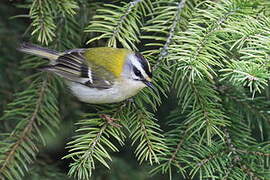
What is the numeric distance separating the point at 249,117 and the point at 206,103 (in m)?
0.35

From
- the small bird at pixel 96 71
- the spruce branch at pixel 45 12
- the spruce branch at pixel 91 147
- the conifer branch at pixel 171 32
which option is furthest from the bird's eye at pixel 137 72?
the spruce branch at pixel 45 12

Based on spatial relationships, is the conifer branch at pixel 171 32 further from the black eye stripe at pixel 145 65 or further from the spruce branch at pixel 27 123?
the spruce branch at pixel 27 123

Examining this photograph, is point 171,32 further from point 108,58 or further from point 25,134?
point 25,134

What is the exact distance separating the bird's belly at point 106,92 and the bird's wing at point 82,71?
0.04 m

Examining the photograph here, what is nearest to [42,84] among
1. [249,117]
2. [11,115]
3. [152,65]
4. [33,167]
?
[11,115]

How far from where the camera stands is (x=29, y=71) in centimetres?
235

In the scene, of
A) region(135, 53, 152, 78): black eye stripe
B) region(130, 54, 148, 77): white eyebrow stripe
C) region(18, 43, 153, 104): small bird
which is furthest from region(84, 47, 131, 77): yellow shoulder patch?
region(135, 53, 152, 78): black eye stripe

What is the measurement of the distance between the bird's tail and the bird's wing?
1.5 inches

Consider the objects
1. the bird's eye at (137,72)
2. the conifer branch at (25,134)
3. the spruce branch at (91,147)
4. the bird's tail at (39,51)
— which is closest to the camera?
the spruce branch at (91,147)

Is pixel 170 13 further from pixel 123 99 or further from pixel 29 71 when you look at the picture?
pixel 29 71

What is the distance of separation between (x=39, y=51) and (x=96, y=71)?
0.33m

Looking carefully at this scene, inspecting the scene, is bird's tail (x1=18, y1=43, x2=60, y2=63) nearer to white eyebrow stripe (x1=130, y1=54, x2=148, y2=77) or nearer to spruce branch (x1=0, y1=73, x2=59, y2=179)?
spruce branch (x1=0, y1=73, x2=59, y2=179)

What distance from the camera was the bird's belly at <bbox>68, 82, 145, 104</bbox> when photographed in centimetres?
201

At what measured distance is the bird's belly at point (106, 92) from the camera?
2010mm
